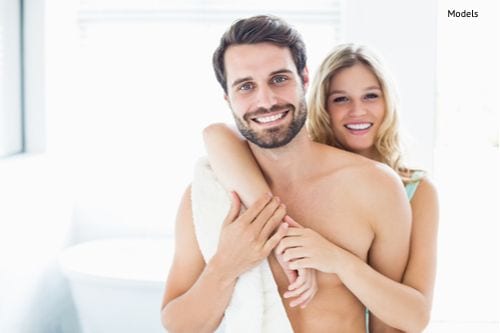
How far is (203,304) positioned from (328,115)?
0.65 m

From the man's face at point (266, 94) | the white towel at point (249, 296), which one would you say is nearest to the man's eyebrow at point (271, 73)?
the man's face at point (266, 94)

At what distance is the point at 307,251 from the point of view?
1.42 meters

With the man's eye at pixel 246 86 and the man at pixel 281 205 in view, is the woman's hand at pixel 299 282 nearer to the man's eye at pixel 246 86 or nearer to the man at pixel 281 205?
the man at pixel 281 205

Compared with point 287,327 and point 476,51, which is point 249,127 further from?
point 476,51

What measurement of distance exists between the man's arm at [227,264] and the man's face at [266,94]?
5.9 inches

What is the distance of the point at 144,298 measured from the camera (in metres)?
2.44

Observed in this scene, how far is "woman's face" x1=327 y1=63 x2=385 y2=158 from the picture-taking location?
1785 millimetres

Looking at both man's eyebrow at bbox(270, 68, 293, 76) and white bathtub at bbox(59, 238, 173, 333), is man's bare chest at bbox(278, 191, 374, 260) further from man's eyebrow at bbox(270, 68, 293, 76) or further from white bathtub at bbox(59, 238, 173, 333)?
white bathtub at bbox(59, 238, 173, 333)

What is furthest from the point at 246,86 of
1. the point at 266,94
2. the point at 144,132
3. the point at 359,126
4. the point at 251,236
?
the point at 144,132

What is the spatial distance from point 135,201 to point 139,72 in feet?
2.06

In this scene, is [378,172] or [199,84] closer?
[378,172]

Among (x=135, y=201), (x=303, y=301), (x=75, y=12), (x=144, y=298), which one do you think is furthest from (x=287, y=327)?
(x=75, y=12)

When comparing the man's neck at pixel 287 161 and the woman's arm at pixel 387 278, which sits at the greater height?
the man's neck at pixel 287 161

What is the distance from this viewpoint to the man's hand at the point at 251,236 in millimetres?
1439
